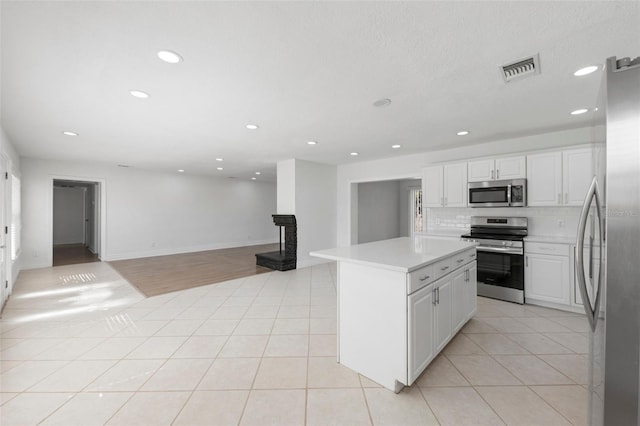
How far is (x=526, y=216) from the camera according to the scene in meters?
4.04

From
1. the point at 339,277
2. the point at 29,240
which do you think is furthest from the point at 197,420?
the point at 29,240

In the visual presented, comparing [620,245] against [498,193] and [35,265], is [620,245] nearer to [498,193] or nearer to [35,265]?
[498,193]

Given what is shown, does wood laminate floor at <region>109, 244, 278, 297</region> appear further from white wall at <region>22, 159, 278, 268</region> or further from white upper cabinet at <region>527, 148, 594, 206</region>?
white upper cabinet at <region>527, 148, 594, 206</region>

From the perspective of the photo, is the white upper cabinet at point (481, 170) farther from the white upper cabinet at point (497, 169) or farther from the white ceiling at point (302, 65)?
the white ceiling at point (302, 65)

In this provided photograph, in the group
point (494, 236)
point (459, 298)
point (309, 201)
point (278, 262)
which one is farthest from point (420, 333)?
point (309, 201)

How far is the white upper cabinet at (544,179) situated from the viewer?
353 cm

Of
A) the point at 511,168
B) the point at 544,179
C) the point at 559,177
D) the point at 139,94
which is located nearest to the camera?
the point at 139,94

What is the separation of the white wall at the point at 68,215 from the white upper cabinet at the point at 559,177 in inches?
526

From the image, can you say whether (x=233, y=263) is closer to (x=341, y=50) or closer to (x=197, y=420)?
(x=197, y=420)

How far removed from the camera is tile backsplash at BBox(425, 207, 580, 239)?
3.72m

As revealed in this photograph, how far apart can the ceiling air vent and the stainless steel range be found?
237 centimetres

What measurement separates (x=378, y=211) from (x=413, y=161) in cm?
265

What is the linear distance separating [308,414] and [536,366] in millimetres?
1949

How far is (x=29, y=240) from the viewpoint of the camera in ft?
18.9
